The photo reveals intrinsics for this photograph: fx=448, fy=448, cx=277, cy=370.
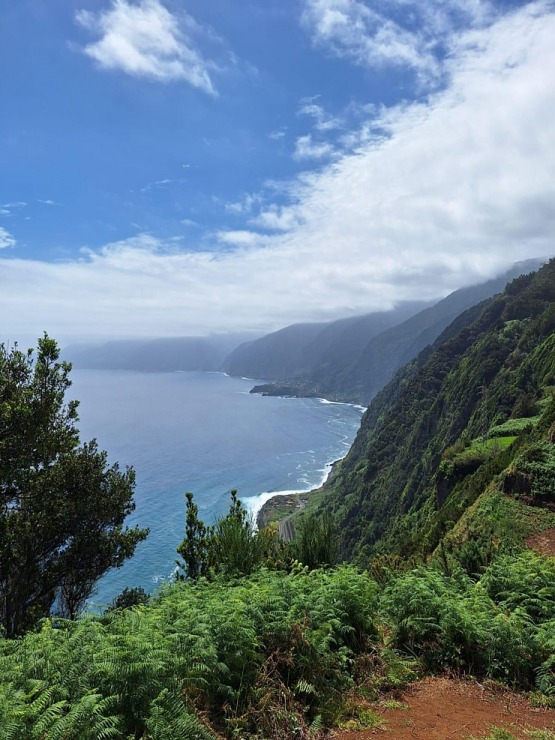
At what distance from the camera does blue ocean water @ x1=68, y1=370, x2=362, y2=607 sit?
211ft

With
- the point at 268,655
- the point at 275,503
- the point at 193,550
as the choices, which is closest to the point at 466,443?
the point at 193,550

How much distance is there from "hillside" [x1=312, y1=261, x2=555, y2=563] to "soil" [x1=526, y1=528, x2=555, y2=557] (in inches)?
21.5

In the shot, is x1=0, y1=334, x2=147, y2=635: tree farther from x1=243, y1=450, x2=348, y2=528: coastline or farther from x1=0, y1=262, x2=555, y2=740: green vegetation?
x1=243, y1=450, x2=348, y2=528: coastline

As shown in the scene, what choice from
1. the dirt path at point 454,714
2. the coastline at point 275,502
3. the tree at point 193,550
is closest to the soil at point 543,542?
the dirt path at point 454,714

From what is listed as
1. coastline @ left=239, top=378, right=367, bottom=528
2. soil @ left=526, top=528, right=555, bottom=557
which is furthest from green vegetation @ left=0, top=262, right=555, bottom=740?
coastline @ left=239, top=378, right=367, bottom=528

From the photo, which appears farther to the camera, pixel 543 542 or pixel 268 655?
pixel 543 542

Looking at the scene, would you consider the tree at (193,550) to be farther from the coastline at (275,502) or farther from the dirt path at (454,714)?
the coastline at (275,502)

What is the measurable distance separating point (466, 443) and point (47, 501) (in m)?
44.4

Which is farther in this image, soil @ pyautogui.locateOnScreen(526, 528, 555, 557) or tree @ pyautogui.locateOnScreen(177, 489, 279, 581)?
soil @ pyautogui.locateOnScreen(526, 528, 555, 557)

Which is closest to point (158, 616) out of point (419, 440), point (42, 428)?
point (42, 428)

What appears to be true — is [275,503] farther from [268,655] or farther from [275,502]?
[268,655]

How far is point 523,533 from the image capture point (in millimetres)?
14492

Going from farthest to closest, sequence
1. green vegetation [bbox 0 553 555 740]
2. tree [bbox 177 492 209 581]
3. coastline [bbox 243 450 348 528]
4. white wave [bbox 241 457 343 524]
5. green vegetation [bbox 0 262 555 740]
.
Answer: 1. white wave [bbox 241 457 343 524]
2. coastline [bbox 243 450 348 528]
3. tree [bbox 177 492 209 581]
4. green vegetation [bbox 0 262 555 740]
5. green vegetation [bbox 0 553 555 740]

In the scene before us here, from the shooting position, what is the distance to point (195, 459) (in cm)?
11344
